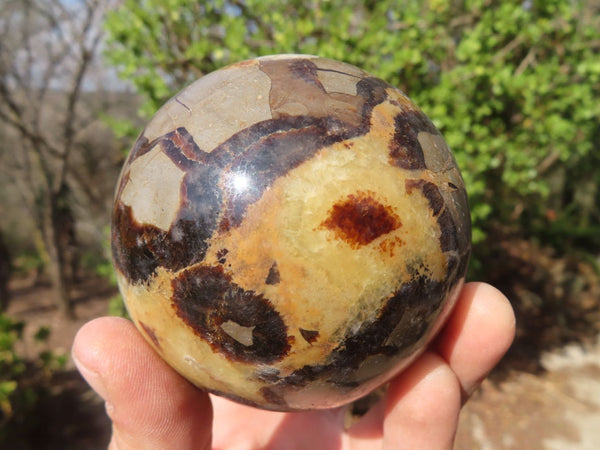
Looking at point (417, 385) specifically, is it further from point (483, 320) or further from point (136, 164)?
point (136, 164)

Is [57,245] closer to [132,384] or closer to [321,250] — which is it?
[132,384]

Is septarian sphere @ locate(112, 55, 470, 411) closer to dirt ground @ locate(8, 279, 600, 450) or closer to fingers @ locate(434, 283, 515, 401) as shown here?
fingers @ locate(434, 283, 515, 401)

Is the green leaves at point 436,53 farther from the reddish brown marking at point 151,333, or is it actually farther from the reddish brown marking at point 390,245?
the reddish brown marking at point 151,333

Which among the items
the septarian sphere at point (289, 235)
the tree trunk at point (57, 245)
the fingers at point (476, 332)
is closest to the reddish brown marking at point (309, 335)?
the septarian sphere at point (289, 235)

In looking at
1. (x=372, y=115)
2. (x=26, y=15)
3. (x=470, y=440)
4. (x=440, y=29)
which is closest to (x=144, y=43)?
(x=440, y=29)

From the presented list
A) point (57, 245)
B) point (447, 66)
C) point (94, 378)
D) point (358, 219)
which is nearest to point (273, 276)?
point (358, 219)

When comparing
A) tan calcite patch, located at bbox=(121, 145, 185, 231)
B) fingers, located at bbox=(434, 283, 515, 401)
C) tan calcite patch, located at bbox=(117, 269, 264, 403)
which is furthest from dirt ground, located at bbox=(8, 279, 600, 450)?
tan calcite patch, located at bbox=(121, 145, 185, 231)
